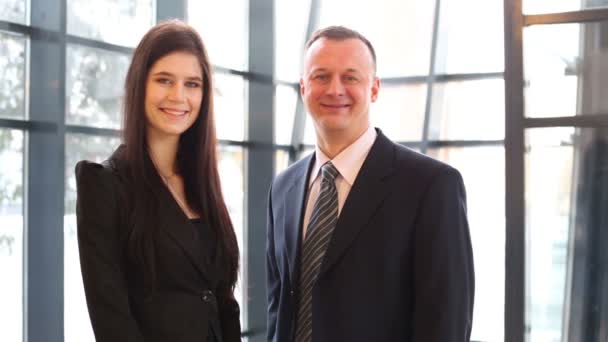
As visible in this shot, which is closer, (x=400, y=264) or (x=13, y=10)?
(x=400, y=264)

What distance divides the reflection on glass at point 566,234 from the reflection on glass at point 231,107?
3.75 metres

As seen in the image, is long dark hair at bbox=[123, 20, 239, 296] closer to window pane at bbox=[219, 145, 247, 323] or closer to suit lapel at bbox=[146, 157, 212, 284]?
suit lapel at bbox=[146, 157, 212, 284]

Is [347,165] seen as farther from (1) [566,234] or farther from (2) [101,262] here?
(1) [566,234]

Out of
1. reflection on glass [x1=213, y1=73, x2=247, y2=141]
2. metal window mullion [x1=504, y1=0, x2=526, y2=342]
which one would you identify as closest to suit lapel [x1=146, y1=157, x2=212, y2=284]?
metal window mullion [x1=504, y1=0, x2=526, y2=342]

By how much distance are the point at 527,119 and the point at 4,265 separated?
3.64m

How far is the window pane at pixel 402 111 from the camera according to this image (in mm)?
8727

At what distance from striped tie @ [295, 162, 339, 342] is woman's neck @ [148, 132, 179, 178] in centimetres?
48

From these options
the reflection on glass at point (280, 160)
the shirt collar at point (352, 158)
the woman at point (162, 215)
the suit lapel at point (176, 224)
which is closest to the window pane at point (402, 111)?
the reflection on glass at point (280, 160)

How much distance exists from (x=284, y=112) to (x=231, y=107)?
3.21 feet

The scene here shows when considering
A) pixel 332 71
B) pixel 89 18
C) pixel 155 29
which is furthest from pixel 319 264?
pixel 89 18

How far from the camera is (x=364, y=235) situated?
259cm

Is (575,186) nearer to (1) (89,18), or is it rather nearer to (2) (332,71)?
(2) (332,71)

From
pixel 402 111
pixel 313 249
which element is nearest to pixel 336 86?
pixel 313 249

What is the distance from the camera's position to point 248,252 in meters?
8.65
